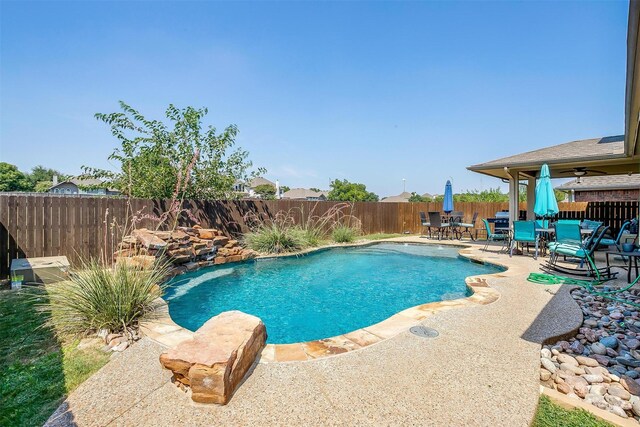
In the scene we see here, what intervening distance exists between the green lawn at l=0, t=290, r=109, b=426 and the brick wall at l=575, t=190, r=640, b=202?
22.8m

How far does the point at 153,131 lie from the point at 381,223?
10.4 meters

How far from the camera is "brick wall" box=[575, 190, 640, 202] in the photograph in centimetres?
1633

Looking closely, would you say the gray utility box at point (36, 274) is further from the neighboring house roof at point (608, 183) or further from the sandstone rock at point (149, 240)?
the neighboring house roof at point (608, 183)

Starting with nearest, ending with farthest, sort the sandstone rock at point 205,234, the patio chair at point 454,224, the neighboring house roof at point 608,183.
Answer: the sandstone rock at point 205,234
the patio chair at point 454,224
the neighboring house roof at point 608,183

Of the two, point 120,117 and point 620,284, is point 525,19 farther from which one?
point 120,117

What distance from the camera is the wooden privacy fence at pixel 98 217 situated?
546 centimetres

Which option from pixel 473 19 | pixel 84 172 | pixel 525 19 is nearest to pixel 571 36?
pixel 525 19

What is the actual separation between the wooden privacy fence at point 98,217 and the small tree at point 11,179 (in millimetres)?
51960

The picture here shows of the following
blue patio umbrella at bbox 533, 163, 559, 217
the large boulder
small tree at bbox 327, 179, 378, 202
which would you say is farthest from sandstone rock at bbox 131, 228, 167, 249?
small tree at bbox 327, 179, 378, 202

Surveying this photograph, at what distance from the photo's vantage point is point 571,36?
815 centimetres

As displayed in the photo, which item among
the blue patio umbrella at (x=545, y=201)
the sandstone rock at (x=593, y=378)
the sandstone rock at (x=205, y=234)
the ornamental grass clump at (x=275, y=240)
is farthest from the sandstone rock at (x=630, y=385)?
the sandstone rock at (x=205, y=234)

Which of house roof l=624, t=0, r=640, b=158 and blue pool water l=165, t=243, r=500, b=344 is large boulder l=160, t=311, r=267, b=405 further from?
house roof l=624, t=0, r=640, b=158

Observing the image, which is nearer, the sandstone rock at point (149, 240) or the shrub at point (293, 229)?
the sandstone rock at point (149, 240)

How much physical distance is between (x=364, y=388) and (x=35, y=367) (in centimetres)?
260
